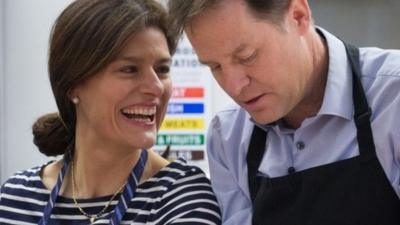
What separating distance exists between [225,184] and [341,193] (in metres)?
0.28

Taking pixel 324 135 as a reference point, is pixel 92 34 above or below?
above

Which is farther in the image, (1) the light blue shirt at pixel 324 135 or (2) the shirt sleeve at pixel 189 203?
(2) the shirt sleeve at pixel 189 203

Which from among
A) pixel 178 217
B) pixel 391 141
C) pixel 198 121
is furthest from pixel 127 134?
pixel 198 121

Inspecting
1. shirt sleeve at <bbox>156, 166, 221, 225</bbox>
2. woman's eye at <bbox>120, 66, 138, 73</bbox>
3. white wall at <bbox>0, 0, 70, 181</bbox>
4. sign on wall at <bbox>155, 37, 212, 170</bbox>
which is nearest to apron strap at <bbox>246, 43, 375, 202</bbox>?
shirt sleeve at <bbox>156, 166, 221, 225</bbox>

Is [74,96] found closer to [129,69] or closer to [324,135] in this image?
A: [129,69]

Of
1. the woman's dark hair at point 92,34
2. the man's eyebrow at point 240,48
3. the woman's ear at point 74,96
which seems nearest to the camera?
the man's eyebrow at point 240,48

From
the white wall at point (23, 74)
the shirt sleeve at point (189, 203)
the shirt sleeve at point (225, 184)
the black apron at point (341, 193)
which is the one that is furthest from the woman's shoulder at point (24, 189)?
the white wall at point (23, 74)

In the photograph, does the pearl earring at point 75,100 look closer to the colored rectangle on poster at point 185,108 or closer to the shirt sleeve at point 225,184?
the shirt sleeve at point 225,184

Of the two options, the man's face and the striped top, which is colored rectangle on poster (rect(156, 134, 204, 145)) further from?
the man's face

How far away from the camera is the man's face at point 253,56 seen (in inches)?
41.3

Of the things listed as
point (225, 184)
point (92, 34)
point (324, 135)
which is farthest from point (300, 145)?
point (92, 34)

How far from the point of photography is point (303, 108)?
1217 mm

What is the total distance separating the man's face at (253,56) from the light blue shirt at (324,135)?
0.29 feet

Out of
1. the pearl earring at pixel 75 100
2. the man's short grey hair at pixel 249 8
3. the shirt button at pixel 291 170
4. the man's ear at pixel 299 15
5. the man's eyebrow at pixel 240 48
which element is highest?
the man's short grey hair at pixel 249 8
